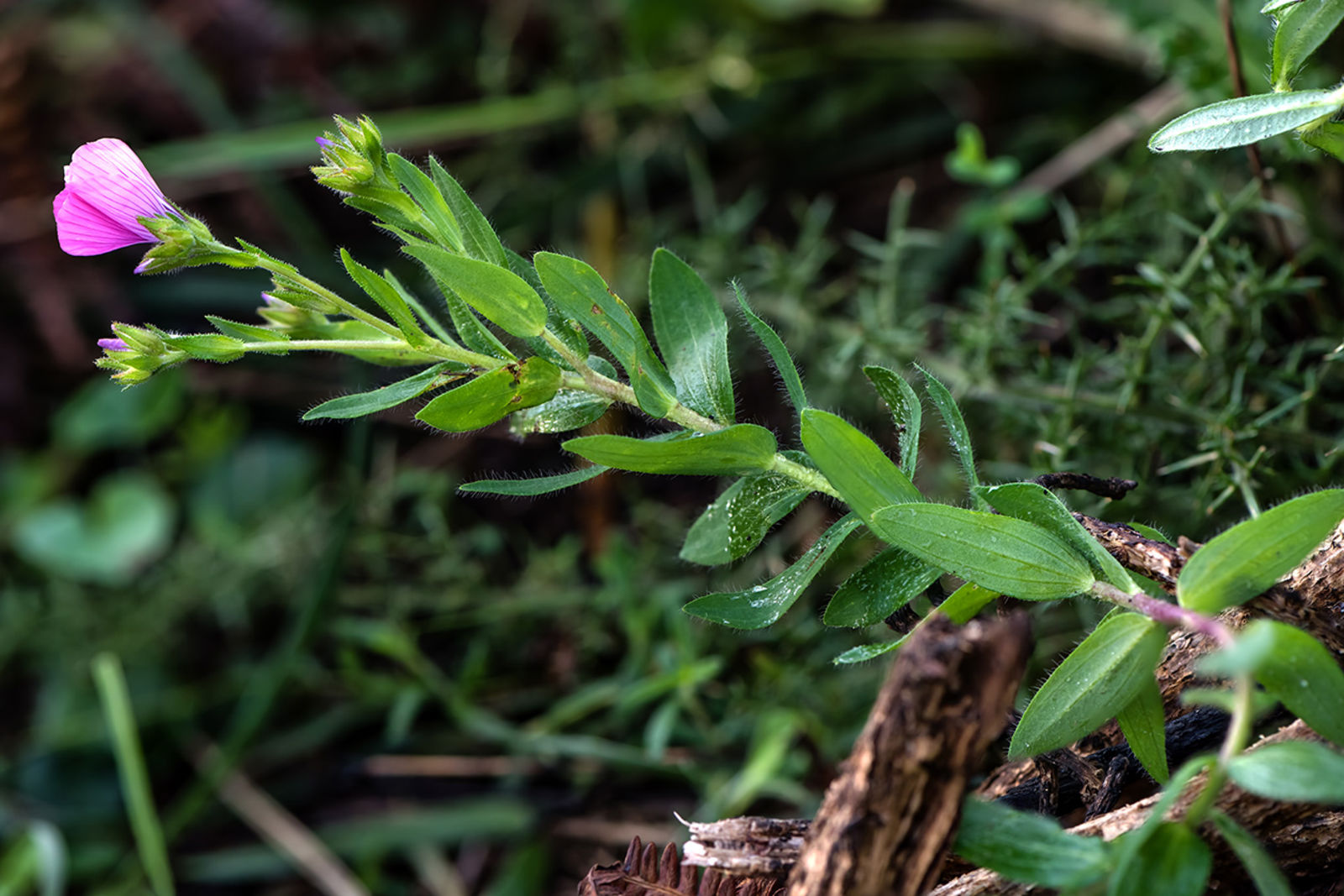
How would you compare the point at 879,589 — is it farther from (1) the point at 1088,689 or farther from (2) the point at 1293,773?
(2) the point at 1293,773

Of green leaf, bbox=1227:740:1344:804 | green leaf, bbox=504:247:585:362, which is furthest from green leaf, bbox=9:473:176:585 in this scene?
green leaf, bbox=1227:740:1344:804

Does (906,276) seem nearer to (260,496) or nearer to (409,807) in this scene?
(409,807)

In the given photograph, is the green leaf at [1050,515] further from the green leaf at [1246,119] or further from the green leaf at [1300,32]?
the green leaf at [1300,32]

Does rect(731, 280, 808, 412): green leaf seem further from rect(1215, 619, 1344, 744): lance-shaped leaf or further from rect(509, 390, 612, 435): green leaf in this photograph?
rect(1215, 619, 1344, 744): lance-shaped leaf

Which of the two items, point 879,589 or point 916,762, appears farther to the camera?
point 879,589

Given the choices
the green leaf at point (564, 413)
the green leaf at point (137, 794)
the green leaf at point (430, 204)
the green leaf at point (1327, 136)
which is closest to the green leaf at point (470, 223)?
the green leaf at point (430, 204)

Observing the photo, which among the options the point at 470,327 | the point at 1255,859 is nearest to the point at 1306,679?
the point at 1255,859
